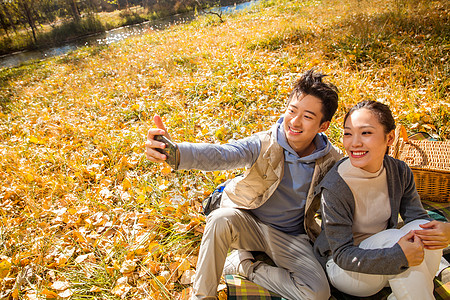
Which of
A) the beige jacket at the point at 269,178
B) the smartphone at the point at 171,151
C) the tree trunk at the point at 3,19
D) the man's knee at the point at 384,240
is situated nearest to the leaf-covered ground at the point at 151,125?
the beige jacket at the point at 269,178

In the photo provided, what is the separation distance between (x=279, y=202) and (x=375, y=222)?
0.53 m

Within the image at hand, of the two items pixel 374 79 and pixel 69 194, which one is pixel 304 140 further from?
pixel 374 79

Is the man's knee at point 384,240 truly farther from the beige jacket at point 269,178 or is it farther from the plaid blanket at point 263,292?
the plaid blanket at point 263,292

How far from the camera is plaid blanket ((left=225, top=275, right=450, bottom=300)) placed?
1.48 m

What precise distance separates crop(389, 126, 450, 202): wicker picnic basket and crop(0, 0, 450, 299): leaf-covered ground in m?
0.65

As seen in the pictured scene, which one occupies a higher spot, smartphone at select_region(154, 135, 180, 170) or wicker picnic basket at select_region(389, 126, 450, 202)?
smartphone at select_region(154, 135, 180, 170)

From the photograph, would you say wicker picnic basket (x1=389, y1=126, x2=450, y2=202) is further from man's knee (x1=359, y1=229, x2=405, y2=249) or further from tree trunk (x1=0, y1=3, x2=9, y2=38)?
tree trunk (x1=0, y1=3, x2=9, y2=38)

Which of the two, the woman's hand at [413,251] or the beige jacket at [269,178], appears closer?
the woman's hand at [413,251]

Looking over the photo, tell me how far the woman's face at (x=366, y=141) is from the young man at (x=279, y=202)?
24cm

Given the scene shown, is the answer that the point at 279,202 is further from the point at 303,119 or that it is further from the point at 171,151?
the point at 171,151

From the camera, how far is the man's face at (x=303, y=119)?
151 cm

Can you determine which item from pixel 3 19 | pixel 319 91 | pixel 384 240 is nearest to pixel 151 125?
pixel 319 91

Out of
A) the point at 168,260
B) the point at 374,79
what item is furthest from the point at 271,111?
the point at 168,260

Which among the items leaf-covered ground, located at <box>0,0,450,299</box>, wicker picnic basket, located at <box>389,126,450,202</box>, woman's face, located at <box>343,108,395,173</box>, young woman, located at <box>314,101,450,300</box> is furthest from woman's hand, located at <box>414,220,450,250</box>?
leaf-covered ground, located at <box>0,0,450,299</box>
